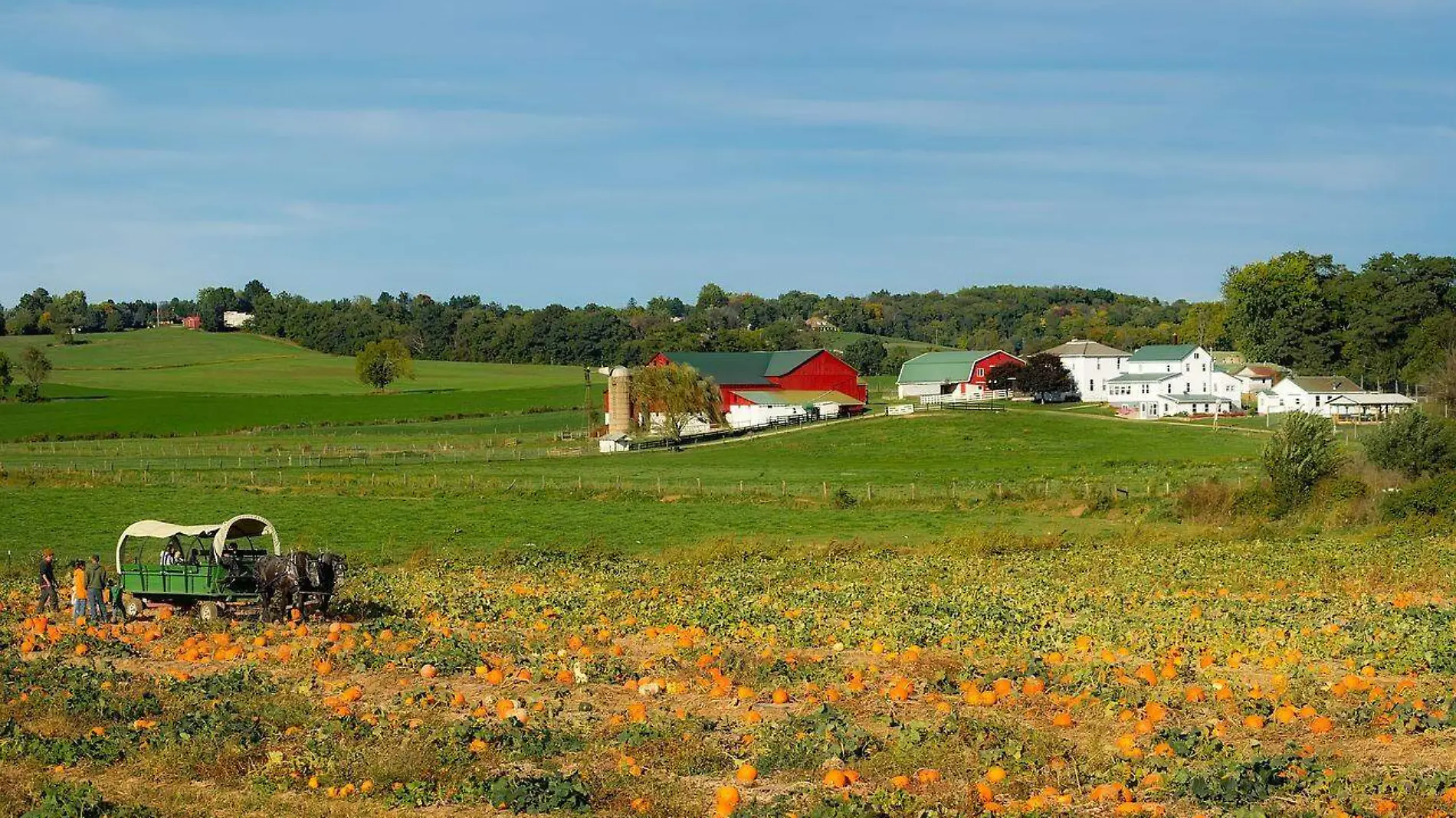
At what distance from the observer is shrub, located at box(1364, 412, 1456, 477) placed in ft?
168

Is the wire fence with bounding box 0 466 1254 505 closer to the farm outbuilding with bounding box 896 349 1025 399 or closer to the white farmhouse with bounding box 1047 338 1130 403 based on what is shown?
the farm outbuilding with bounding box 896 349 1025 399

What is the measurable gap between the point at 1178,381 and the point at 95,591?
117 m

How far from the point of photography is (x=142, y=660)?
2298 cm

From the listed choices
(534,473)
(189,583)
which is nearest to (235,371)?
(534,473)

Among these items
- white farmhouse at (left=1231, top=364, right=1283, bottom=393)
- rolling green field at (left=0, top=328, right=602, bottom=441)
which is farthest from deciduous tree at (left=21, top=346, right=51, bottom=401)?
white farmhouse at (left=1231, top=364, right=1283, bottom=393)

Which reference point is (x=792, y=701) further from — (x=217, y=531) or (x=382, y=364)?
(x=382, y=364)

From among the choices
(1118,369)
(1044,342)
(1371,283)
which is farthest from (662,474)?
(1044,342)

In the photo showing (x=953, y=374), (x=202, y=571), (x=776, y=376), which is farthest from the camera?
(x=953, y=374)

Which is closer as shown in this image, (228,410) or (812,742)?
(812,742)

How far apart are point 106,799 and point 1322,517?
3927 centimetres

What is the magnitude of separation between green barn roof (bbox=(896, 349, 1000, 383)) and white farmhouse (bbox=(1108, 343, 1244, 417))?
1419 centimetres

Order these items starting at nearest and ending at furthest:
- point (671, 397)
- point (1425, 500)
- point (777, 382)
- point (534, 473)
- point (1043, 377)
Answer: point (1425, 500)
point (534, 473)
point (671, 397)
point (777, 382)
point (1043, 377)

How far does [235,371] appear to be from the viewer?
17088cm

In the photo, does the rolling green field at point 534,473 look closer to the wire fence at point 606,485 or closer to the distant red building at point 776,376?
the wire fence at point 606,485
